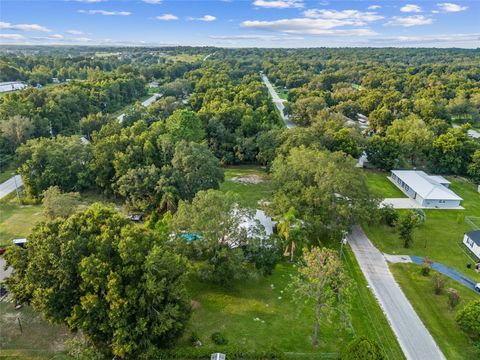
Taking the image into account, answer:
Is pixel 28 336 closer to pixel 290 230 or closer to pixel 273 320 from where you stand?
pixel 273 320

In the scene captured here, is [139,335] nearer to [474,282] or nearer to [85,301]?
[85,301]

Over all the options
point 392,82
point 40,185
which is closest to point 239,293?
point 40,185

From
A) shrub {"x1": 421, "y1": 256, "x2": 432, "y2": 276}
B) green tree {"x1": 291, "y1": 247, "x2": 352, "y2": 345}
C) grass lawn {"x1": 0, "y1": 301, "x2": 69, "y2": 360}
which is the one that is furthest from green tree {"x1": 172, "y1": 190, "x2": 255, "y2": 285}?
shrub {"x1": 421, "y1": 256, "x2": 432, "y2": 276}

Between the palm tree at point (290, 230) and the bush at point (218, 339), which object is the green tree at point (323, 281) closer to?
the bush at point (218, 339)

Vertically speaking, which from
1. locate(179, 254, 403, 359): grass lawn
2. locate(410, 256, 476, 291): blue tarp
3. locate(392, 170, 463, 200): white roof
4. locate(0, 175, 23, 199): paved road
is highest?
locate(392, 170, 463, 200): white roof

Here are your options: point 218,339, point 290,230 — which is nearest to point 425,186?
point 290,230

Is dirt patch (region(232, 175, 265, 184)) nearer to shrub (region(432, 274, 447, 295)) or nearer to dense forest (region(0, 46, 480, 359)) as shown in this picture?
dense forest (region(0, 46, 480, 359))
